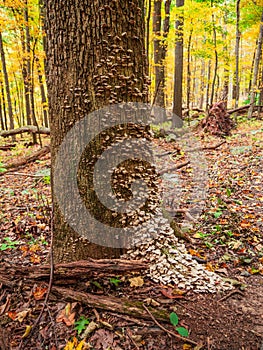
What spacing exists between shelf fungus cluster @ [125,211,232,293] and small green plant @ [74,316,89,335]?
2.15ft

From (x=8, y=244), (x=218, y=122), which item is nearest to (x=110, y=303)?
(x=8, y=244)

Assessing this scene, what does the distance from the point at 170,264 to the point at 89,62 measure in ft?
6.38

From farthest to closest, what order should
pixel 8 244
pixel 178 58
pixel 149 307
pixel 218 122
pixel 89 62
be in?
pixel 178 58
pixel 218 122
pixel 8 244
pixel 89 62
pixel 149 307

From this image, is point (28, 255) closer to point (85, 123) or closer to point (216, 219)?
point (85, 123)

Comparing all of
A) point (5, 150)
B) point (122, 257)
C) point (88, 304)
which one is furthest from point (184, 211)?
point (5, 150)

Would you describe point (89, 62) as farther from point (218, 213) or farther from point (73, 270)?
point (218, 213)

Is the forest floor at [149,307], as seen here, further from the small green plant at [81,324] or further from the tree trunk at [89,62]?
the tree trunk at [89,62]

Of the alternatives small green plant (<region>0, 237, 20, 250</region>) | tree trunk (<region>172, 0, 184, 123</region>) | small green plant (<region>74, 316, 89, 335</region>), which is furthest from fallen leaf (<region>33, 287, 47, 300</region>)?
tree trunk (<region>172, 0, 184, 123</region>)

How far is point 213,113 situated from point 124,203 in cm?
990

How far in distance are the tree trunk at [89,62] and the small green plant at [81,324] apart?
56 cm

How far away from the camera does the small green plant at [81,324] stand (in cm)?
180

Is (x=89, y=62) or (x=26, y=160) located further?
(x=26, y=160)

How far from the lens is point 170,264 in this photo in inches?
91.7

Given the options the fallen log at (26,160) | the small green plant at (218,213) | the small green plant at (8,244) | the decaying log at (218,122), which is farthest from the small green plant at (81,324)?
the decaying log at (218,122)
